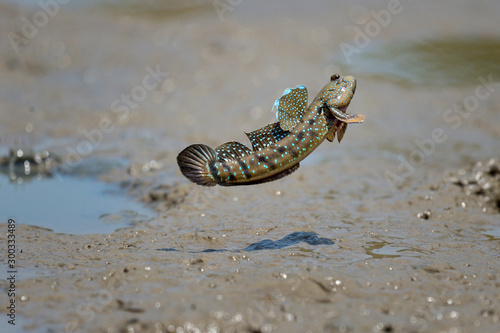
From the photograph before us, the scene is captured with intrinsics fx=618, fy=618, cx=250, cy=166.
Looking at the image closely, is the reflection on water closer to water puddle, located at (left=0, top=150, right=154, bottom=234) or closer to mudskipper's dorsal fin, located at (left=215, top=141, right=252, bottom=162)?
mudskipper's dorsal fin, located at (left=215, top=141, right=252, bottom=162)

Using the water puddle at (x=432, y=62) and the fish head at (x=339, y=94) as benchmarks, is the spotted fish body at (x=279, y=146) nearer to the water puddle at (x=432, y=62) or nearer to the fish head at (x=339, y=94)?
the fish head at (x=339, y=94)

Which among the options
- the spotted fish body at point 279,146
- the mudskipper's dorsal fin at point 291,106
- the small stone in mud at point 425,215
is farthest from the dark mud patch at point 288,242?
the small stone in mud at point 425,215

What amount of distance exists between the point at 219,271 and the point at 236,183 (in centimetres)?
60

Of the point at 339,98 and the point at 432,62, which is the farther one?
the point at 432,62

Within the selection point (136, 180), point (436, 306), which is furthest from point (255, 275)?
point (136, 180)

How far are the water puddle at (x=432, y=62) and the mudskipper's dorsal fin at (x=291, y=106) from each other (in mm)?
5430

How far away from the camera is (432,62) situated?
9.81 meters

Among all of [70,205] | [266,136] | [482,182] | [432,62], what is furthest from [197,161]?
[432,62]

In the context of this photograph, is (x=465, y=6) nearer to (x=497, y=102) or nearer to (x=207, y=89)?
(x=497, y=102)

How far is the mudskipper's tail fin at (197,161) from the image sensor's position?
13.5ft

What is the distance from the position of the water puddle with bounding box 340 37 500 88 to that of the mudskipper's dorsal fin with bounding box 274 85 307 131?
5430mm

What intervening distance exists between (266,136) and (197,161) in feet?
1.67

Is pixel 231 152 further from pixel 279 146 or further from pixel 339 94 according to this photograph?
pixel 339 94

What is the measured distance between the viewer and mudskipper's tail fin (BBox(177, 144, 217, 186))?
4121mm
